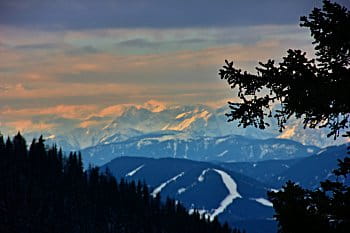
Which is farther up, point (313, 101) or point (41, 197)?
point (313, 101)

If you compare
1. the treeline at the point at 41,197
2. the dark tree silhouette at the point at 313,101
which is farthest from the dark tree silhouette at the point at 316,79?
the treeline at the point at 41,197

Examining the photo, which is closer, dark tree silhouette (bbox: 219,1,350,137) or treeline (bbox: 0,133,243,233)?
dark tree silhouette (bbox: 219,1,350,137)

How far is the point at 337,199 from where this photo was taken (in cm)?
1711

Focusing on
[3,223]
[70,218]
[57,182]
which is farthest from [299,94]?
[57,182]

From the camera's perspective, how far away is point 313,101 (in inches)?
658

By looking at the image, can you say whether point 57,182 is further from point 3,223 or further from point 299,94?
point 299,94

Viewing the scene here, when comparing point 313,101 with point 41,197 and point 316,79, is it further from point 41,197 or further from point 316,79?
point 41,197

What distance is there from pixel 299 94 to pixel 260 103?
1.15 metres

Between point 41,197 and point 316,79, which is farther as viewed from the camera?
point 41,197

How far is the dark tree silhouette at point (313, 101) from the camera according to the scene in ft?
54.4

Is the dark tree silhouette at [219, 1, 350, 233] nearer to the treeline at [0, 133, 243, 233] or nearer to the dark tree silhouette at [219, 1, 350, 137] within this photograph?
the dark tree silhouette at [219, 1, 350, 137]

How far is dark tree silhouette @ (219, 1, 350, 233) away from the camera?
54.4 feet

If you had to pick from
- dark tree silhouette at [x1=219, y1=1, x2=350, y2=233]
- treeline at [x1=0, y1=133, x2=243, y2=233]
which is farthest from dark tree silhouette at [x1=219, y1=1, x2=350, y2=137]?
treeline at [x1=0, y1=133, x2=243, y2=233]

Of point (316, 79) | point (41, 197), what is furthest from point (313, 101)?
point (41, 197)
